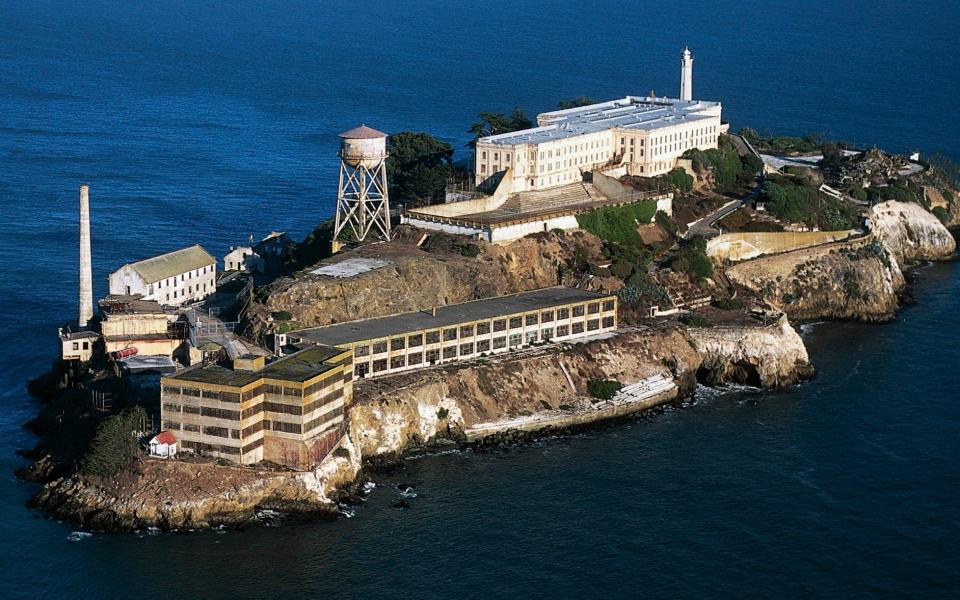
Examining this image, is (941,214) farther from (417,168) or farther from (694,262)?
(417,168)

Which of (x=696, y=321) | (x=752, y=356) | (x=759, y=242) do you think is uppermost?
(x=759, y=242)

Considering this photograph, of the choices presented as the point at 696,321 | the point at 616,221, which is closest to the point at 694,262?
the point at 616,221

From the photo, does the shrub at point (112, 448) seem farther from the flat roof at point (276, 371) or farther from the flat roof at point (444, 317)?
the flat roof at point (444, 317)

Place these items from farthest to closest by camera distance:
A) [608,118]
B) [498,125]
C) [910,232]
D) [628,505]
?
[498,125] < [608,118] < [910,232] < [628,505]

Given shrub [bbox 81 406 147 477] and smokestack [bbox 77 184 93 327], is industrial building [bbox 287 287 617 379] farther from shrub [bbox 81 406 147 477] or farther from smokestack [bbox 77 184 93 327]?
smokestack [bbox 77 184 93 327]

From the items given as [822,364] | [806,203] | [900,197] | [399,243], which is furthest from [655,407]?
[900,197]

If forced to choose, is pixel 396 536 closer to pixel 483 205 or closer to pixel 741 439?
pixel 741 439

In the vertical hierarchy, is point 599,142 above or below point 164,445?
above
